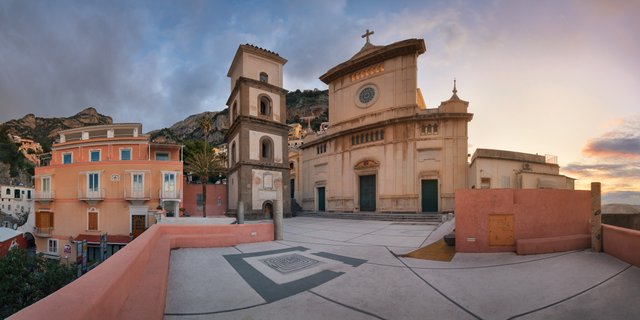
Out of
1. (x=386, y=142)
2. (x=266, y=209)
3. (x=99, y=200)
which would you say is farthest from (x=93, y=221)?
(x=386, y=142)

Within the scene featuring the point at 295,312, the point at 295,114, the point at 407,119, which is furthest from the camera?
the point at 295,114

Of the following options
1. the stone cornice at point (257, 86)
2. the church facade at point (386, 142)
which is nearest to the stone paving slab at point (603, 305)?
the church facade at point (386, 142)

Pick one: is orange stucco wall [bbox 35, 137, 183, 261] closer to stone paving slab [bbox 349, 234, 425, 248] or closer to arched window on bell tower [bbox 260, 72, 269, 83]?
arched window on bell tower [bbox 260, 72, 269, 83]

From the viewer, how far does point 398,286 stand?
226 inches

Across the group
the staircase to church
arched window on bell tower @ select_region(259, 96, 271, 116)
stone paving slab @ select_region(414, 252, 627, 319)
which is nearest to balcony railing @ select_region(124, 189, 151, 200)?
arched window on bell tower @ select_region(259, 96, 271, 116)

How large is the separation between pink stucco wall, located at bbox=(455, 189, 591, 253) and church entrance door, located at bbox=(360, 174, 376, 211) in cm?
1770

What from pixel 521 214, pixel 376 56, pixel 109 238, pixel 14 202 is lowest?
pixel 14 202

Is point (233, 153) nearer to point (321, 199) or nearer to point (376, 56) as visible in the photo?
point (321, 199)

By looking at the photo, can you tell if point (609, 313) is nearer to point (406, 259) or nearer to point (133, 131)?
point (406, 259)

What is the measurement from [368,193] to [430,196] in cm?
598

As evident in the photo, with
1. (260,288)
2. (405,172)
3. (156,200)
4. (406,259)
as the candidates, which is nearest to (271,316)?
(260,288)

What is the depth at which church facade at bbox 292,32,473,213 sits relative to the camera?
23.4 m

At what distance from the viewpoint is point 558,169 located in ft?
77.0

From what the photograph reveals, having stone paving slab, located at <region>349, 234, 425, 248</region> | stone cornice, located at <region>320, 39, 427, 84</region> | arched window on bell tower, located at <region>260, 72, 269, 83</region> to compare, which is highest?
stone cornice, located at <region>320, 39, 427, 84</region>
